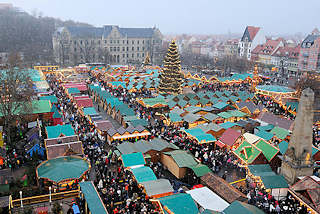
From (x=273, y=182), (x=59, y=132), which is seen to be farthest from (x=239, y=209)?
(x=59, y=132)

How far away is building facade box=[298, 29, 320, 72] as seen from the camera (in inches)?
1948

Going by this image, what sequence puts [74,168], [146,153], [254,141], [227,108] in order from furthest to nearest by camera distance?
1. [227,108]
2. [254,141]
3. [146,153]
4. [74,168]

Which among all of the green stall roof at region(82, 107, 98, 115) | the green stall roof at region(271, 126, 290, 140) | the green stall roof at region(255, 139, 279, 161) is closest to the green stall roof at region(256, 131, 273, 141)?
the green stall roof at region(271, 126, 290, 140)

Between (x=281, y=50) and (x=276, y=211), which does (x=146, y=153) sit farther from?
(x=281, y=50)

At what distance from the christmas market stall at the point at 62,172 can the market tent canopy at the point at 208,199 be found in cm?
526

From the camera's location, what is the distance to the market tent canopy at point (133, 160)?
13.8 meters

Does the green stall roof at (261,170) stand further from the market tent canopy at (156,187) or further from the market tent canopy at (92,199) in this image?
the market tent canopy at (92,199)

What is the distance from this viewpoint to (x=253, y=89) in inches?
1375

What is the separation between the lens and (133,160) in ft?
46.1

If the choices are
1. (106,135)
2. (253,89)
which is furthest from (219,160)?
(253,89)

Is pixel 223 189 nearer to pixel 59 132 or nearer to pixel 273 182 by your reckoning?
pixel 273 182

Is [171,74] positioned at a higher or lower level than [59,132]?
higher

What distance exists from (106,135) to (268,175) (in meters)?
10.4

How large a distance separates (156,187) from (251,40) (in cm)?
6489
